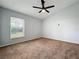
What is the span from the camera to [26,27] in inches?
222

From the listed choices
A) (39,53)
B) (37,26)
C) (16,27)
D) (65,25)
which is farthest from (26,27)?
(65,25)

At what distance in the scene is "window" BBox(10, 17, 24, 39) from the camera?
15.1ft

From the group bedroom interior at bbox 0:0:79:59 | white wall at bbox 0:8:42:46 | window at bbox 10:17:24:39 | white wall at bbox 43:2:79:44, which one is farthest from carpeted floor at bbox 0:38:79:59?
white wall at bbox 43:2:79:44

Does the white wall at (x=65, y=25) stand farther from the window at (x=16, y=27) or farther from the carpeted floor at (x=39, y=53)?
the window at (x=16, y=27)

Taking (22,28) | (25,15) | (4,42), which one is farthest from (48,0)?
(4,42)

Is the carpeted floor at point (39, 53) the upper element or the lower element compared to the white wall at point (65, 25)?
lower

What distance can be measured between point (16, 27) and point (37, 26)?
265cm

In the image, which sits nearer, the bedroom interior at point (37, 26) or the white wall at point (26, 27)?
the bedroom interior at point (37, 26)

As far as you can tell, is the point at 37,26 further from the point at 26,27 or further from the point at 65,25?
the point at 65,25

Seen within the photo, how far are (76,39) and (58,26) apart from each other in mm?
1958

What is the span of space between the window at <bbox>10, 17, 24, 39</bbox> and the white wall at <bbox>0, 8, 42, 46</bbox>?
0.24m

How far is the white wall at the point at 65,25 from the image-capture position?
16.4 ft

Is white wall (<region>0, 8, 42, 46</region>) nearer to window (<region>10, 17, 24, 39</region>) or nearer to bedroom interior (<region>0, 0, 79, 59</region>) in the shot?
bedroom interior (<region>0, 0, 79, 59</region>)

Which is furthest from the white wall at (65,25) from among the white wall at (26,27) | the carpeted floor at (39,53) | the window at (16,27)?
the window at (16,27)
